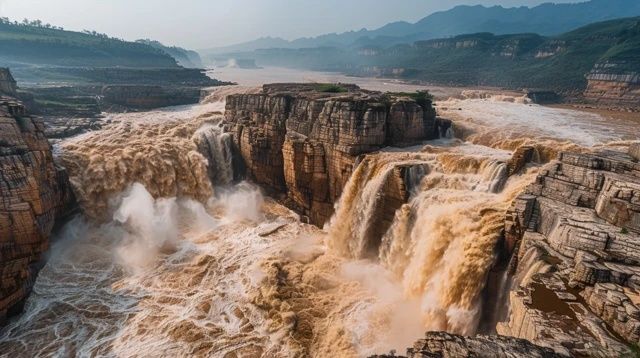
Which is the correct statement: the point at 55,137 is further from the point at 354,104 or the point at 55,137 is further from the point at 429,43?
the point at 429,43

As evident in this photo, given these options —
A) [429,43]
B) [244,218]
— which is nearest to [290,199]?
[244,218]

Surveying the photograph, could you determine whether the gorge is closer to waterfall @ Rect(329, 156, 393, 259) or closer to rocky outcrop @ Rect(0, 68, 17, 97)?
waterfall @ Rect(329, 156, 393, 259)

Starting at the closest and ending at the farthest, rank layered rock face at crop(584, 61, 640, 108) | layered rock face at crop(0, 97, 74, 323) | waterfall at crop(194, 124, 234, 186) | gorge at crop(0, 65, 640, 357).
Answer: gorge at crop(0, 65, 640, 357), layered rock face at crop(0, 97, 74, 323), waterfall at crop(194, 124, 234, 186), layered rock face at crop(584, 61, 640, 108)

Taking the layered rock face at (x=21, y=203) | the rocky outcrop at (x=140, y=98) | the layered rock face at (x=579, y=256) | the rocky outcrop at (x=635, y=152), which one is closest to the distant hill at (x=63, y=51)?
the rocky outcrop at (x=140, y=98)

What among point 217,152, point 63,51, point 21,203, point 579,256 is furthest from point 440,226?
point 63,51

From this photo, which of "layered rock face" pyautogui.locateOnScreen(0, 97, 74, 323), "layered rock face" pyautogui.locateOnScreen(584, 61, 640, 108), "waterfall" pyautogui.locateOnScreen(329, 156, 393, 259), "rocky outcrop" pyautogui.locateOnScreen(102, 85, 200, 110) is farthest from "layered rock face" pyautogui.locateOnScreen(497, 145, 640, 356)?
"layered rock face" pyautogui.locateOnScreen(584, 61, 640, 108)

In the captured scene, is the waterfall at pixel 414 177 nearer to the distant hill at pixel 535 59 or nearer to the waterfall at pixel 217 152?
the waterfall at pixel 217 152
